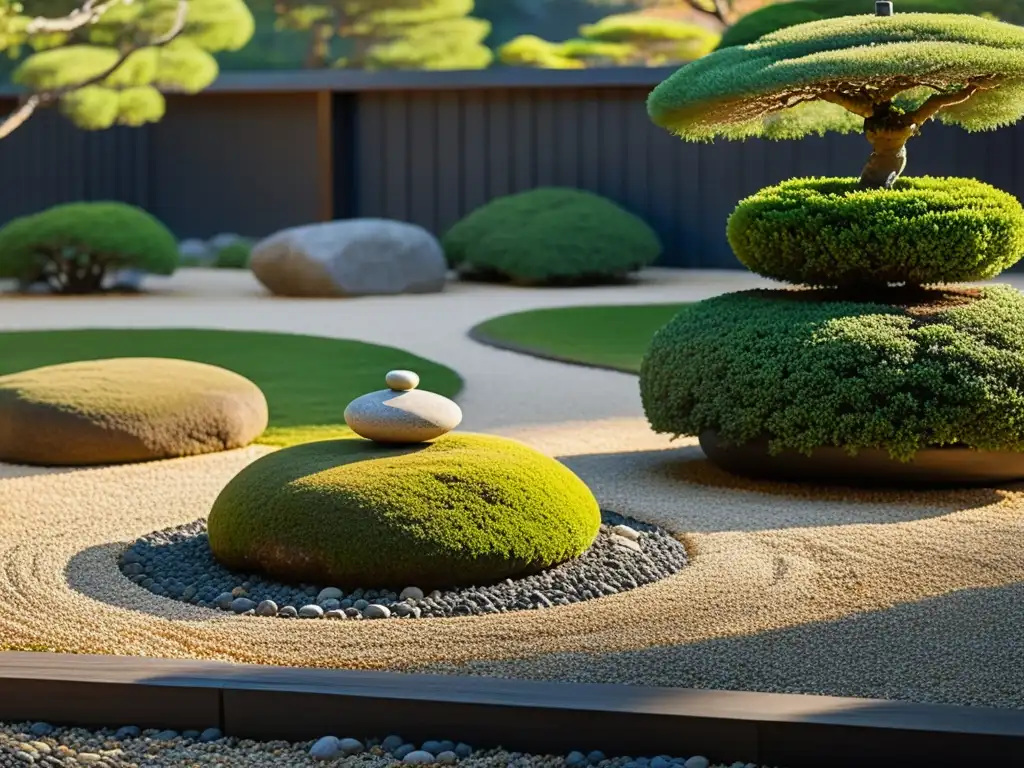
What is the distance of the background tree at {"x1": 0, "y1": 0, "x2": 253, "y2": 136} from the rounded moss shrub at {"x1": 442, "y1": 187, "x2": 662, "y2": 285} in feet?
11.0

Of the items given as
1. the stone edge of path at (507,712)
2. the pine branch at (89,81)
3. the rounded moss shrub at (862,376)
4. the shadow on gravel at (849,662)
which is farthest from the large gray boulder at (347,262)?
the stone edge of path at (507,712)

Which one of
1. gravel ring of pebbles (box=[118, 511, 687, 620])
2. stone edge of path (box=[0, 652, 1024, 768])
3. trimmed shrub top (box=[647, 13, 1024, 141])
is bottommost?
gravel ring of pebbles (box=[118, 511, 687, 620])

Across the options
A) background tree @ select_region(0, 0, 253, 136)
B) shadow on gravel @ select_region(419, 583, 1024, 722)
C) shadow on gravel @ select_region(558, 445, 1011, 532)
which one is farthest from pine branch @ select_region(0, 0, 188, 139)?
shadow on gravel @ select_region(419, 583, 1024, 722)

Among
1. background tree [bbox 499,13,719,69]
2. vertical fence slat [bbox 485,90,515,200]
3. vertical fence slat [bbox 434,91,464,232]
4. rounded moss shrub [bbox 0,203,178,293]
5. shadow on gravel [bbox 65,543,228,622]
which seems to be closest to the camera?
shadow on gravel [bbox 65,543,228,622]

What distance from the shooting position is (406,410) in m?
5.11

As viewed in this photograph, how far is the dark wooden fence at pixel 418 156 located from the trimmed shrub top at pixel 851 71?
10.4 meters

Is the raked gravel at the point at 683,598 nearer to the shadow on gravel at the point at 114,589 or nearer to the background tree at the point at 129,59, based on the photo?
the shadow on gravel at the point at 114,589

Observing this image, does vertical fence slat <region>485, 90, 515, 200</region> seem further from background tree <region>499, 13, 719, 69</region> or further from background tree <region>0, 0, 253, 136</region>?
background tree <region>499, 13, 719, 69</region>

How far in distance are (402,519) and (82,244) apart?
457 inches

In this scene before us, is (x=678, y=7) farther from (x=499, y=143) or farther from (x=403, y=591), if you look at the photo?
(x=403, y=591)

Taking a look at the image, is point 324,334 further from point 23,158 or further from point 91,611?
point 23,158

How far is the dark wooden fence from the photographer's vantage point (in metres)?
17.4

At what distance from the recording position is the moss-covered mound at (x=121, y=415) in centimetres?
686

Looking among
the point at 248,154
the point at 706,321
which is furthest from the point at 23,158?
the point at 706,321
